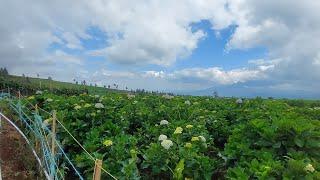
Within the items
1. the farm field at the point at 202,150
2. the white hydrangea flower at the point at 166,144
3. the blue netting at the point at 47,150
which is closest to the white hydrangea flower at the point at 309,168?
the farm field at the point at 202,150

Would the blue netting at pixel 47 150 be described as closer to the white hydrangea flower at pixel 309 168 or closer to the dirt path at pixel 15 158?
the dirt path at pixel 15 158

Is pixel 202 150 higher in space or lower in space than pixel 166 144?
lower

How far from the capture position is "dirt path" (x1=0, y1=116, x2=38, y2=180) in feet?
26.8

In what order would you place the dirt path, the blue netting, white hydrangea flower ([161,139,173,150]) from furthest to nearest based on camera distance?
1. the dirt path
2. white hydrangea flower ([161,139,173,150])
3. the blue netting

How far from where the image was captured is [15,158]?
30.2ft

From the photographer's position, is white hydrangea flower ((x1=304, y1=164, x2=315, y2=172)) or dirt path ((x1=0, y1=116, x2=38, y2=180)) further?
dirt path ((x1=0, y1=116, x2=38, y2=180))

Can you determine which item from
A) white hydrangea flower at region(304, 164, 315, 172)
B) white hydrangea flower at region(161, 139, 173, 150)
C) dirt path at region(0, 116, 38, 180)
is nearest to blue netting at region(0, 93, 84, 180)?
dirt path at region(0, 116, 38, 180)

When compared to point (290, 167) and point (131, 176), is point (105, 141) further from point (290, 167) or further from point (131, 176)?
point (290, 167)

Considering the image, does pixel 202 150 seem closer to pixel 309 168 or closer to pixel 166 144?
pixel 166 144

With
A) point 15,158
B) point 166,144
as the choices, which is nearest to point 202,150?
point 166,144

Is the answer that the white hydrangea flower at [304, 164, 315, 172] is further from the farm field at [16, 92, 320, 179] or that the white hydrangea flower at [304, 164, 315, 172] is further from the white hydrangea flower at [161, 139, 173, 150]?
the white hydrangea flower at [161, 139, 173, 150]

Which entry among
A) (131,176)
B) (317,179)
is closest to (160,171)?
(131,176)

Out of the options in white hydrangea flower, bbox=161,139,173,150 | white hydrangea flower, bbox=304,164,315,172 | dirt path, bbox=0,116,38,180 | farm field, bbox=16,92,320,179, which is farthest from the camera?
dirt path, bbox=0,116,38,180

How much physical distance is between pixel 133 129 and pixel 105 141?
3161mm
